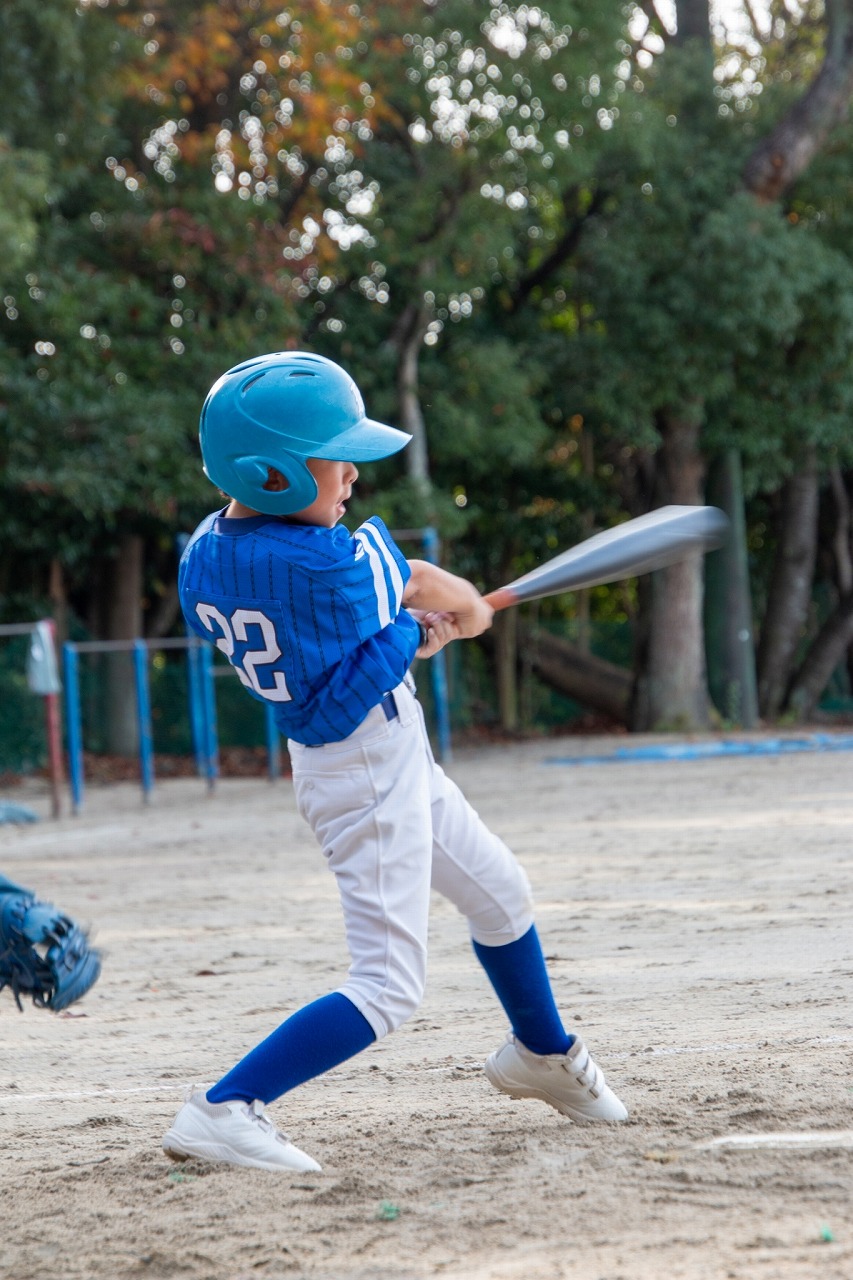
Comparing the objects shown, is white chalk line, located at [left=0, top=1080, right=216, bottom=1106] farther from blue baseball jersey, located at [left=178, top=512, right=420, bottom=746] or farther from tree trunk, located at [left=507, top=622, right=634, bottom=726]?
tree trunk, located at [left=507, top=622, right=634, bottom=726]

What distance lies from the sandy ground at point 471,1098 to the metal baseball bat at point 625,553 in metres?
1.29

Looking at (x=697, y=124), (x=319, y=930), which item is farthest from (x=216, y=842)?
(x=697, y=124)

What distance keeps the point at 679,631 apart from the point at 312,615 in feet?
56.3

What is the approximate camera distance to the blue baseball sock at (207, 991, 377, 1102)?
126 inches

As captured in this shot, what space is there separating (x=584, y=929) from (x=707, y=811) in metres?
4.80

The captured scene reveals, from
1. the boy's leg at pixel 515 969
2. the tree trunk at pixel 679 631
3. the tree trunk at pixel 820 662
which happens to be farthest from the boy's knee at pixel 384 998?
the tree trunk at pixel 820 662

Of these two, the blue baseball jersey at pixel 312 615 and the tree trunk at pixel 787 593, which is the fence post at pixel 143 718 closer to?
the tree trunk at pixel 787 593

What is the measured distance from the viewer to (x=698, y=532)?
12.4 ft

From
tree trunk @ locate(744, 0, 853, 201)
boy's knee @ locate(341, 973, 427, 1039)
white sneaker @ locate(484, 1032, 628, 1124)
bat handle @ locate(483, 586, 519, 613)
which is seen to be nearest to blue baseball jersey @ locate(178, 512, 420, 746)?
bat handle @ locate(483, 586, 519, 613)

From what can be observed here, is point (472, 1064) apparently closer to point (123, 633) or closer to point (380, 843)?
point (380, 843)

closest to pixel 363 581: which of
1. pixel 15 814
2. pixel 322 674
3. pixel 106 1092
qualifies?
pixel 322 674

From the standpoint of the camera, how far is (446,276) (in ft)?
60.8

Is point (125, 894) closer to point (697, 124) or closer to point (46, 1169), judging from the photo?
point (46, 1169)

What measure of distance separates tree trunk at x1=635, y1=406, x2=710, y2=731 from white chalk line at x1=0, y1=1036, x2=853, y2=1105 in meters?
15.8
